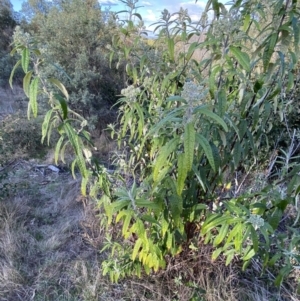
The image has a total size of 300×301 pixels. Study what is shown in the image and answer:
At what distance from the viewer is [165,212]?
1.34m

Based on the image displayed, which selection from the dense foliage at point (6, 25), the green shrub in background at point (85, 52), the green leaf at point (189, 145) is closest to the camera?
the green leaf at point (189, 145)

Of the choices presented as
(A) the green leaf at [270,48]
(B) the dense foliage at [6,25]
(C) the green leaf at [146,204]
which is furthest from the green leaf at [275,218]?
(B) the dense foliage at [6,25]

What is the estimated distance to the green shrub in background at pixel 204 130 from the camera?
39.9 inches

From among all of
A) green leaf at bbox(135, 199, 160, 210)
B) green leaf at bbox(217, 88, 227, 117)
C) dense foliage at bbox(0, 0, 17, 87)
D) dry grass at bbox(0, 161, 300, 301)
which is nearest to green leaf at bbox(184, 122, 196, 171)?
green leaf at bbox(217, 88, 227, 117)

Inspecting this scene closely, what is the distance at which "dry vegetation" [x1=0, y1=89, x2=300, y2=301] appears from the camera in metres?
1.75

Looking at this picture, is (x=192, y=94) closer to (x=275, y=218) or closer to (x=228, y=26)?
(x=228, y=26)

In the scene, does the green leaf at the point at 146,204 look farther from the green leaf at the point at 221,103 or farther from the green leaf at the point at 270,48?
the green leaf at the point at 270,48

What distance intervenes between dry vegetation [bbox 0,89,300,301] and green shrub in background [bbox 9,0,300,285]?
20cm

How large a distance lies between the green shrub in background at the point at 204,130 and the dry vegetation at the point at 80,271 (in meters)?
0.20

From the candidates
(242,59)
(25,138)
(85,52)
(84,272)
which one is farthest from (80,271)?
(85,52)

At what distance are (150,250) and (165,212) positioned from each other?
0.23m

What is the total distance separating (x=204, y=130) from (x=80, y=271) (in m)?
1.40

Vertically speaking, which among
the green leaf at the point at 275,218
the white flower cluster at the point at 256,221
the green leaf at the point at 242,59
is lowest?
the green leaf at the point at 275,218

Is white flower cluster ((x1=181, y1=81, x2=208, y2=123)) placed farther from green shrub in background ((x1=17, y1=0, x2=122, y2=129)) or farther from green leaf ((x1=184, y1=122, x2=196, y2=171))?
green shrub in background ((x1=17, y1=0, x2=122, y2=129))
